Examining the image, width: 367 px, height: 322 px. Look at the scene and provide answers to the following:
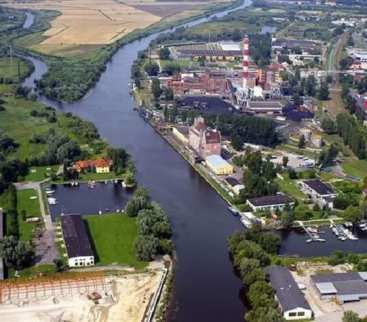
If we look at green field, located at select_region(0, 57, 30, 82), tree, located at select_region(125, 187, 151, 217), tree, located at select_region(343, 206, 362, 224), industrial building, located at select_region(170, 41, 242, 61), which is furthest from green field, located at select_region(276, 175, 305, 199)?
industrial building, located at select_region(170, 41, 242, 61)

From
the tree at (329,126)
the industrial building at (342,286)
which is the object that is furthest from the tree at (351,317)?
the tree at (329,126)

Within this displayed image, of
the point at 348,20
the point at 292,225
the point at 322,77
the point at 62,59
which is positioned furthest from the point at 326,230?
the point at 348,20

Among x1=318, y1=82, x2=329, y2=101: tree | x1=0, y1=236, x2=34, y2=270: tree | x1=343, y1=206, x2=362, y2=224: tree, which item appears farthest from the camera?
x1=318, y1=82, x2=329, y2=101: tree

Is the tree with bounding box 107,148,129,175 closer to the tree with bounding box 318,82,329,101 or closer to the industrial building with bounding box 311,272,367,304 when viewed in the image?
the industrial building with bounding box 311,272,367,304

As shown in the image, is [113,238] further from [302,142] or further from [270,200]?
[302,142]

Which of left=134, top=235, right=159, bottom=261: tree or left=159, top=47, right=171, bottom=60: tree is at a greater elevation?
left=159, top=47, right=171, bottom=60: tree

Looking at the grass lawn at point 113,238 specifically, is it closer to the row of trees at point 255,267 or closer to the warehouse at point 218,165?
the row of trees at point 255,267
